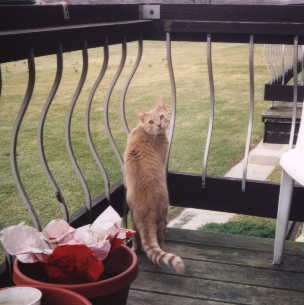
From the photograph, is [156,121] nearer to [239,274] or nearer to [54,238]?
[239,274]

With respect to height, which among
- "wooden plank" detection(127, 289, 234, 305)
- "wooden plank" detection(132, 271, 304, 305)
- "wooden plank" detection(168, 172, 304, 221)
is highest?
"wooden plank" detection(168, 172, 304, 221)

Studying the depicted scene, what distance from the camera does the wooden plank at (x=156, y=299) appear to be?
1957 mm

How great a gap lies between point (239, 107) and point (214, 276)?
5728mm

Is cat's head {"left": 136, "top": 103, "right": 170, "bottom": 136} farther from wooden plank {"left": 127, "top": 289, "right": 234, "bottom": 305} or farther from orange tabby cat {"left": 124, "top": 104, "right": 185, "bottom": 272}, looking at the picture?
wooden plank {"left": 127, "top": 289, "right": 234, "bottom": 305}

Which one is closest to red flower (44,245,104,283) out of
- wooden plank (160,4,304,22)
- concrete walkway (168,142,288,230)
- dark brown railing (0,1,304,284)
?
dark brown railing (0,1,304,284)

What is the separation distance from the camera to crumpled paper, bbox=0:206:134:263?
1.44 m

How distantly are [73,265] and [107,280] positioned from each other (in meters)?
0.11

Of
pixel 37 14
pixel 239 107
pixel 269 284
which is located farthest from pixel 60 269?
pixel 239 107

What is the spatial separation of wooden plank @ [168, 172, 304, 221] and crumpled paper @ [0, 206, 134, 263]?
3.78 feet

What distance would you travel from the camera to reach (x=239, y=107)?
7652 millimetres

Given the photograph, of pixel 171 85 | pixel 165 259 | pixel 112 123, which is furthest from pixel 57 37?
pixel 112 123

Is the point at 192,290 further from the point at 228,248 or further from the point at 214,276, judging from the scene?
the point at 228,248

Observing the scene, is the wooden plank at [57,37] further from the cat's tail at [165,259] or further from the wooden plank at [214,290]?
the wooden plank at [214,290]

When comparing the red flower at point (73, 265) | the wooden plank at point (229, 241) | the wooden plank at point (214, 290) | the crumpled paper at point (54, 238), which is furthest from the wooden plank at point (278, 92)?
the red flower at point (73, 265)
